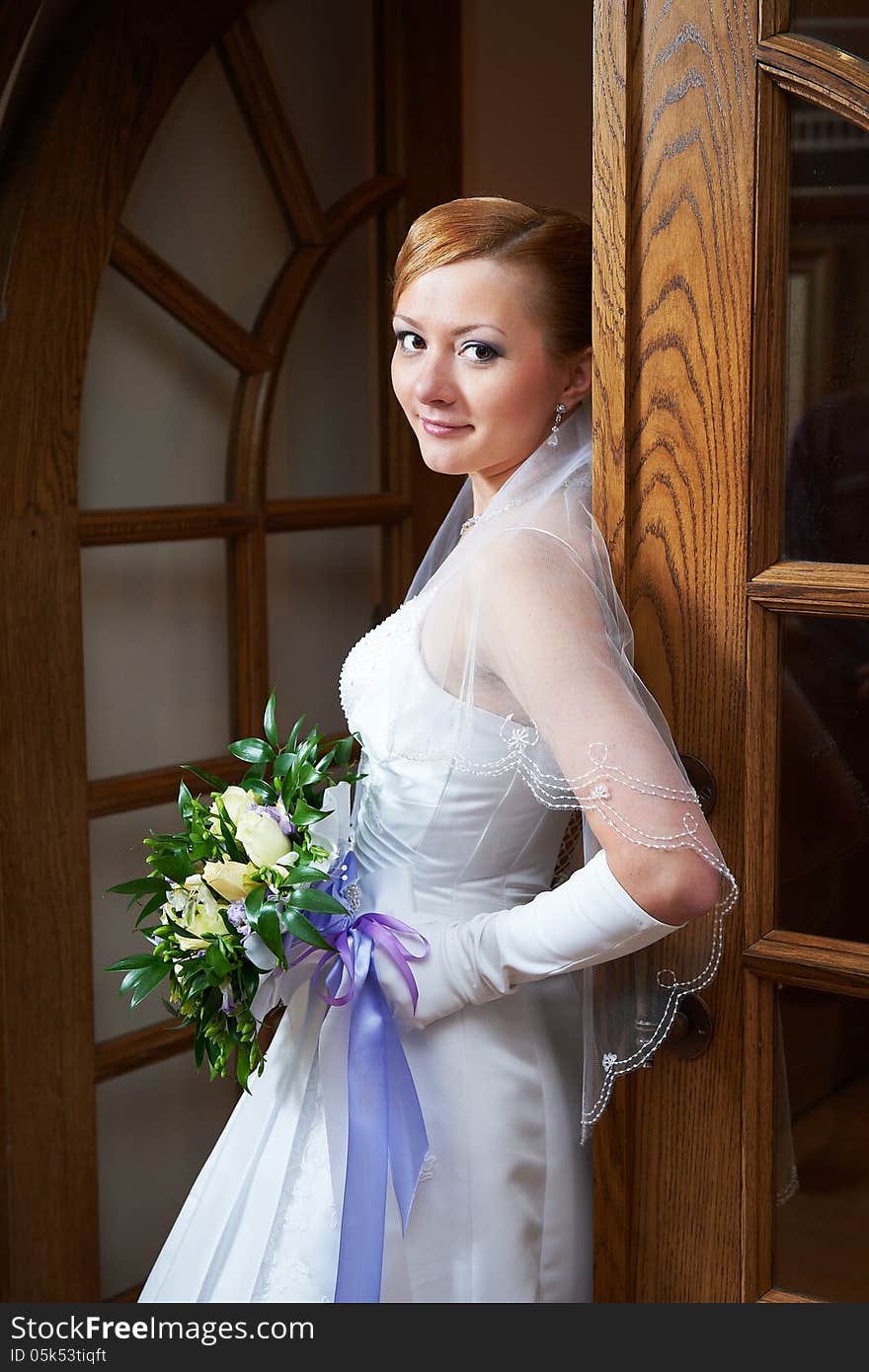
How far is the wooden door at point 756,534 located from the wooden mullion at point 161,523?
1.00 meters

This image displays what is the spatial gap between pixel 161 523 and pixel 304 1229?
1158mm

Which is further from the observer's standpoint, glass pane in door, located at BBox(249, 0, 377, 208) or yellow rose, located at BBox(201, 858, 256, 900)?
glass pane in door, located at BBox(249, 0, 377, 208)

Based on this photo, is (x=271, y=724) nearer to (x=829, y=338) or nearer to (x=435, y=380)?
(x=435, y=380)

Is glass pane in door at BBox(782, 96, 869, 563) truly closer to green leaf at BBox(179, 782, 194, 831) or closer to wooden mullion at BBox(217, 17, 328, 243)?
green leaf at BBox(179, 782, 194, 831)

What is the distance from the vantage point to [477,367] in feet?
4.74

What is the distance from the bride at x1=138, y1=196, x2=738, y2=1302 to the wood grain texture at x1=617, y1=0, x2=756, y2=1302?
0.18ft

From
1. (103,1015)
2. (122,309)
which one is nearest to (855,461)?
(122,309)

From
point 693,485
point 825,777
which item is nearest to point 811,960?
point 825,777

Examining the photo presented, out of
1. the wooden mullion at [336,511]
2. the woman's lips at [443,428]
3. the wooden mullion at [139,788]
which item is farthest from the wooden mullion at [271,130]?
the woman's lips at [443,428]

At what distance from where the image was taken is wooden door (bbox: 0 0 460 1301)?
2.02m

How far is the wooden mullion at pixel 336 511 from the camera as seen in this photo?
2.41m

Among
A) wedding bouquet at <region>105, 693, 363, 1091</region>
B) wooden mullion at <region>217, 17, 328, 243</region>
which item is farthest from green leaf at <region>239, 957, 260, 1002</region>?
wooden mullion at <region>217, 17, 328, 243</region>

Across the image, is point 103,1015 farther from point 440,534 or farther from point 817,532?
point 817,532

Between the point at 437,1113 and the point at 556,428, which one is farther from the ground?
the point at 556,428
